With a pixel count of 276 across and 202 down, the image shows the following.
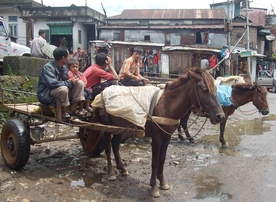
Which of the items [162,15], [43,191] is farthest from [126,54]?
[43,191]

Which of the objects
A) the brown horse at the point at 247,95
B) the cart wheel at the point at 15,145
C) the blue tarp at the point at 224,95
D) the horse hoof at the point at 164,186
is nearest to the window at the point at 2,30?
the cart wheel at the point at 15,145

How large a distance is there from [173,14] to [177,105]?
31400mm

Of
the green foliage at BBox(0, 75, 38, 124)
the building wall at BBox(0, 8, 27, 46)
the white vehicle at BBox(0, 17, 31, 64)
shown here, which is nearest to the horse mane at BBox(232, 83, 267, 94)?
the green foliage at BBox(0, 75, 38, 124)

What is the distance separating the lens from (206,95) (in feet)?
14.8

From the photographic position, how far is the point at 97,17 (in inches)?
1130

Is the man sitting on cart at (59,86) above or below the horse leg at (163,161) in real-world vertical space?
above

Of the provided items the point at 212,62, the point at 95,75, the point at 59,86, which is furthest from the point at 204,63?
the point at 59,86

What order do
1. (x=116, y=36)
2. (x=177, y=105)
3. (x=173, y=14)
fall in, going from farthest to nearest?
(x=173, y=14), (x=116, y=36), (x=177, y=105)

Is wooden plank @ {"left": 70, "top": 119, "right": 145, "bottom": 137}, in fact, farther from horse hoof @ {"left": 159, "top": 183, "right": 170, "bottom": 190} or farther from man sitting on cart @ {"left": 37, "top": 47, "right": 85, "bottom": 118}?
horse hoof @ {"left": 159, "top": 183, "right": 170, "bottom": 190}

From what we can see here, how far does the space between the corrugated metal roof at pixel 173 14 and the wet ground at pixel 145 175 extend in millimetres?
26565

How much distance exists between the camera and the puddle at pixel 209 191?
16.5 ft

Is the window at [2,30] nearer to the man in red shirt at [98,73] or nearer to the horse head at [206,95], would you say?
the man in red shirt at [98,73]

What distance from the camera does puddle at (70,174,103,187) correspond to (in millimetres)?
5318

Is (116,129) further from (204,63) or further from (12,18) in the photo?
(12,18)
